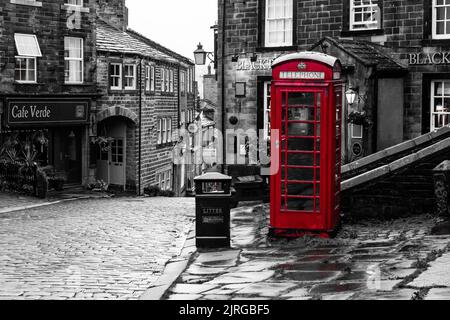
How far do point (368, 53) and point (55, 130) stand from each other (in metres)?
14.9

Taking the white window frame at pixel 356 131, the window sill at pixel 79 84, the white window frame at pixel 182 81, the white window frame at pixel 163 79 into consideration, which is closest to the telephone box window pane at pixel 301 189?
the white window frame at pixel 356 131

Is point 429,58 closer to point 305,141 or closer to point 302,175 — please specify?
point 305,141

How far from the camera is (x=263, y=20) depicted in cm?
2267

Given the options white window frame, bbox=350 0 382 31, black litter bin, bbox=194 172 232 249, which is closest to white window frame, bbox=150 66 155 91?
white window frame, bbox=350 0 382 31

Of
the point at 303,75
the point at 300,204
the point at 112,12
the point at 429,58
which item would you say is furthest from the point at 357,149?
the point at 112,12

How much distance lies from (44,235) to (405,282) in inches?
320

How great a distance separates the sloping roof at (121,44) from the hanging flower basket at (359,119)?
1629 cm

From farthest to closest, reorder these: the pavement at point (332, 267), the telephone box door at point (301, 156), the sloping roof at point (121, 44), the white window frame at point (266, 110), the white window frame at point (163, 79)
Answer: the white window frame at point (163, 79), the sloping roof at point (121, 44), the white window frame at point (266, 110), the telephone box door at point (301, 156), the pavement at point (332, 267)

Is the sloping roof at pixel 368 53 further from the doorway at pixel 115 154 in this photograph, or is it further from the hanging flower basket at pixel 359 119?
the doorway at pixel 115 154

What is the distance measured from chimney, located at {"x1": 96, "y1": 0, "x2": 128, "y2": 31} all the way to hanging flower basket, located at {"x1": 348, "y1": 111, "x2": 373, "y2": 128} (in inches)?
861

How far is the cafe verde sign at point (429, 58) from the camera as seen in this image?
20250 mm

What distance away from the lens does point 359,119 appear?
19797 millimetres

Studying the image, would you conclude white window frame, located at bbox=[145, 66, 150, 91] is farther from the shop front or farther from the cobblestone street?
the cobblestone street
